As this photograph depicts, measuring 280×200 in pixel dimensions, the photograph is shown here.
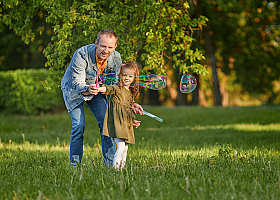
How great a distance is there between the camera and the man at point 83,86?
447 cm

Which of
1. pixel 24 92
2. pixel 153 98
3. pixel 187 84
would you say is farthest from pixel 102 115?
pixel 153 98

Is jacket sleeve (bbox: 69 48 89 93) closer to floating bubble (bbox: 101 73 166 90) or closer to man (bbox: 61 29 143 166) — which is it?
man (bbox: 61 29 143 166)

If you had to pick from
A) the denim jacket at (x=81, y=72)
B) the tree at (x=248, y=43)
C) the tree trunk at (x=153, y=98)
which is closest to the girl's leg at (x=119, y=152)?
the denim jacket at (x=81, y=72)

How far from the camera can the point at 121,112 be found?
4363mm

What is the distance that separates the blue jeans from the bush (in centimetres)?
905

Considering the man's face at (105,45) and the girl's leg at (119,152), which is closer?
the man's face at (105,45)

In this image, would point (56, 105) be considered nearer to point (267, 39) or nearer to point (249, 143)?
point (249, 143)

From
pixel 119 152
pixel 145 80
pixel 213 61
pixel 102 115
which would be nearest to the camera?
pixel 119 152

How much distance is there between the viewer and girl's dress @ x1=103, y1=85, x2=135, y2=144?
4270 millimetres

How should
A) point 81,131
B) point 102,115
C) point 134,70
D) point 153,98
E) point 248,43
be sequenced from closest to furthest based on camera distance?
1. point 134,70
2. point 81,131
3. point 102,115
4. point 248,43
5. point 153,98

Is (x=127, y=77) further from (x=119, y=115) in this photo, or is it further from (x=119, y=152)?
(x=119, y=152)

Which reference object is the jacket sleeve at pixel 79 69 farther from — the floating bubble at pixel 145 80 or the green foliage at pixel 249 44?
the green foliage at pixel 249 44

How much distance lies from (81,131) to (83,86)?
73 centimetres

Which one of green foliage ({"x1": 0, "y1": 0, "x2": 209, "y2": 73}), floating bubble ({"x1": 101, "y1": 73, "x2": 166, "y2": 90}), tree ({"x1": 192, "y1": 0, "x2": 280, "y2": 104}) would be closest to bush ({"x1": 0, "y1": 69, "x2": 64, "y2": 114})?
green foliage ({"x1": 0, "y1": 0, "x2": 209, "y2": 73})
